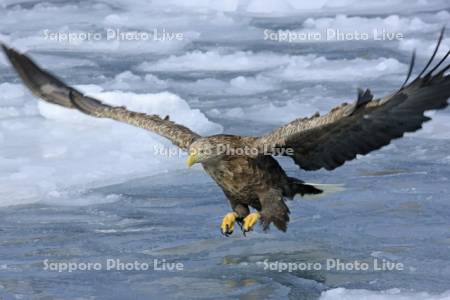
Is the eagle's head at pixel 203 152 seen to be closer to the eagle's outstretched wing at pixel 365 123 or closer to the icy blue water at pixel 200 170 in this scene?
the eagle's outstretched wing at pixel 365 123

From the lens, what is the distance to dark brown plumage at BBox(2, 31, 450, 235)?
562 centimetres

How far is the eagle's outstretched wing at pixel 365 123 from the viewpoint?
5.59m

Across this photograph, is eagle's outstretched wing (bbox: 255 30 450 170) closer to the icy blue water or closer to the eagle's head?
the eagle's head

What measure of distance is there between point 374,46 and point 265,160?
21.9ft

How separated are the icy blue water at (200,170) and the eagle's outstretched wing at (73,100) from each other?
918 millimetres

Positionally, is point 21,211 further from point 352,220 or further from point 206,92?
point 206,92

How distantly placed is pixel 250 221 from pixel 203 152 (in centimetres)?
57

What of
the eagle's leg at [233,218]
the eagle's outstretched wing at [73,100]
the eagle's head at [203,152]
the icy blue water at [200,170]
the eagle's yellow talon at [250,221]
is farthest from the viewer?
the eagle's outstretched wing at [73,100]

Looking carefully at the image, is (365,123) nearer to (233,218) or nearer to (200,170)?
(233,218)

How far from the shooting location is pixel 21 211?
8.07 m

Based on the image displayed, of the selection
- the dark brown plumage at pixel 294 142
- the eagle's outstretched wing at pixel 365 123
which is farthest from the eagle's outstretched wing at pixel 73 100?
the eagle's outstretched wing at pixel 365 123

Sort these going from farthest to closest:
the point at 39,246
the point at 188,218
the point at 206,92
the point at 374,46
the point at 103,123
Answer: the point at 374,46, the point at 206,92, the point at 103,123, the point at 188,218, the point at 39,246

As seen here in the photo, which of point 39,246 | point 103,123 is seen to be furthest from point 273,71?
point 39,246

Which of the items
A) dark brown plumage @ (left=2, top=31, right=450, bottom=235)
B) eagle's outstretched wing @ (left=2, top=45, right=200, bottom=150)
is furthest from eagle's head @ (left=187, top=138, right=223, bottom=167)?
eagle's outstretched wing @ (left=2, top=45, right=200, bottom=150)
